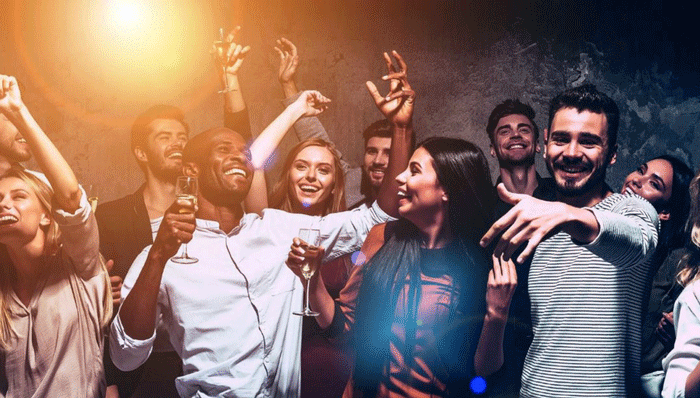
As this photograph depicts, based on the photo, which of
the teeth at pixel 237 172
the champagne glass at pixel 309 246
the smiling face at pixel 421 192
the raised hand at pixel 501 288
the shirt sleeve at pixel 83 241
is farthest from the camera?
the teeth at pixel 237 172

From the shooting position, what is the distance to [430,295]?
3.43 metres

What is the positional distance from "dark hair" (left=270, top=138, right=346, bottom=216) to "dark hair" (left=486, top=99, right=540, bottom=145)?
82 cm

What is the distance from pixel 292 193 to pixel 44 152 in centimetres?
124

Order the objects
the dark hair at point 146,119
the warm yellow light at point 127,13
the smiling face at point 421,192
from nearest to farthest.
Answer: the smiling face at point 421,192, the dark hair at point 146,119, the warm yellow light at point 127,13

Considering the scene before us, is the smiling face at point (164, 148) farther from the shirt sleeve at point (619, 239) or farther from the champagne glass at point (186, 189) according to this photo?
the shirt sleeve at point (619, 239)

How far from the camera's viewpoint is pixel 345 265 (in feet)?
12.4

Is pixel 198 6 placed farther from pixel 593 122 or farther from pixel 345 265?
pixel 593 122

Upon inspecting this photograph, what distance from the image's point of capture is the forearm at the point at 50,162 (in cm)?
362

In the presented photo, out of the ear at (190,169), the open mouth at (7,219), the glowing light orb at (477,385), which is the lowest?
the glowing light orb at (477,385)

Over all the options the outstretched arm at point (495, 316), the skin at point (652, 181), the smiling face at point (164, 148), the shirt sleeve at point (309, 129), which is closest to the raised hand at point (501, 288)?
the outstretched arm at point (495, 316)

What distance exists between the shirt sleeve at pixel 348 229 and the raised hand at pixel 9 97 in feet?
5.33

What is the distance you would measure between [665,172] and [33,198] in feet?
10.6

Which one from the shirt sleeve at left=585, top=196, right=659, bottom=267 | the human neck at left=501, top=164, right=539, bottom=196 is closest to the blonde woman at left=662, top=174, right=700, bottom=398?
the shirt sleeve at left=585, top=196, right=659, bottom=267

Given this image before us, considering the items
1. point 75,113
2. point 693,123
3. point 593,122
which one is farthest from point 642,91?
point 75,113
